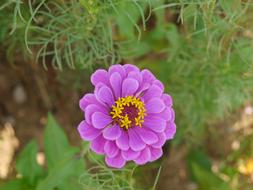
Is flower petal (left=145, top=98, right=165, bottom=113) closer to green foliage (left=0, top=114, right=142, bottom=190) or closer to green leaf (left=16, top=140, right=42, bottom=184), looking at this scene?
green foliage (left=0, top=114, right=142, bottom=190)

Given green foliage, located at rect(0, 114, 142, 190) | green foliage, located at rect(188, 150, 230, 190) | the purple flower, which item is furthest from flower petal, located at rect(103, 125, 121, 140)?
green foliage, located at rect(188, 150, 230, 190)

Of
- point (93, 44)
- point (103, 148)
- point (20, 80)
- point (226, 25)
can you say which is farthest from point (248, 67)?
point (20, 80)

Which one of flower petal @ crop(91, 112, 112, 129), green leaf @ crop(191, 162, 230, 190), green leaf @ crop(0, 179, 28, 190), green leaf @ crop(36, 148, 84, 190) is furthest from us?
green leaf @ crop(191, 162, 230, 190)

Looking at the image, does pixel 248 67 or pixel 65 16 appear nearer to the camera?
pixel 65 16

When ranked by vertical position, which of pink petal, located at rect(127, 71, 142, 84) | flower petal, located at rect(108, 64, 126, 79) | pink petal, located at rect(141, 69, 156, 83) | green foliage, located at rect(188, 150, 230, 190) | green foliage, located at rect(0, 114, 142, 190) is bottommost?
green foliage, located at rect(188, 150, 230, 190)

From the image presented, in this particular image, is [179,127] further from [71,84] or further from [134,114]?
[134,114]

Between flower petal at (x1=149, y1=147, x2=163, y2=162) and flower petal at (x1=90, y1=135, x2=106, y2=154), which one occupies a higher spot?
flower petal at (x1=90, y1=135, x2=106, y2=154)

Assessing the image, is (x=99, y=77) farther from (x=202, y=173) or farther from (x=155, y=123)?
(x=202, y=173)
